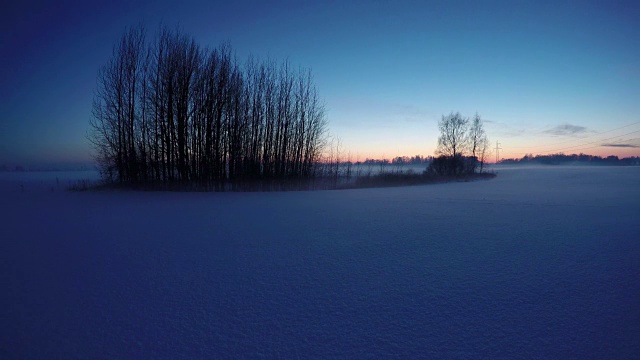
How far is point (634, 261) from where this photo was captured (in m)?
3.06

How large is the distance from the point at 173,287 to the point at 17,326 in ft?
3.09

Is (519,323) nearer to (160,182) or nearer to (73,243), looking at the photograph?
(73,243)

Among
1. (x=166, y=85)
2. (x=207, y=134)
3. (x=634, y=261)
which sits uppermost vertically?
(x=166, y=85)

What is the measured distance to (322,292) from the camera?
238 centimetres

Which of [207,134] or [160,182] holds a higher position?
[207,134]

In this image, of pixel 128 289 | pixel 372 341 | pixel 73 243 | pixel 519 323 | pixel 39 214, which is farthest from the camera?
pixel 39 214

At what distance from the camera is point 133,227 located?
16.4 ft

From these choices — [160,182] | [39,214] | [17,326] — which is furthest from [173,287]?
[160,182]

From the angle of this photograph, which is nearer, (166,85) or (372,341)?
(372,341)

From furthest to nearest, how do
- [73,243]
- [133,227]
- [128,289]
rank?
[133,227] < [73,243] < [128,289]

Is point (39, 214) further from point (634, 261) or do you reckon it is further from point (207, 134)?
point (634, 261)

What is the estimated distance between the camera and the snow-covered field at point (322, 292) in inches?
A: 66.1

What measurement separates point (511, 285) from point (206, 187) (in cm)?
1243

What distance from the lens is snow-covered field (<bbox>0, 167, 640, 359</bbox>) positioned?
1.68 meters
